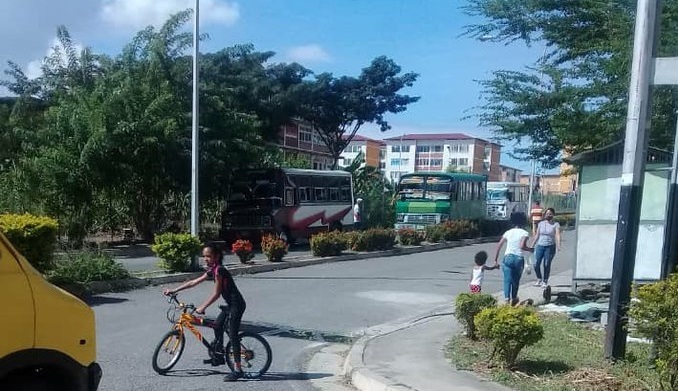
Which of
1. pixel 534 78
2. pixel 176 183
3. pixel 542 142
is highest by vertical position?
pixel 534 78

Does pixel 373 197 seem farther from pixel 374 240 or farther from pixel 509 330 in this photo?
pixel 509 330

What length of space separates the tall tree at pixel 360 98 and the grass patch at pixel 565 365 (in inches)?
1223

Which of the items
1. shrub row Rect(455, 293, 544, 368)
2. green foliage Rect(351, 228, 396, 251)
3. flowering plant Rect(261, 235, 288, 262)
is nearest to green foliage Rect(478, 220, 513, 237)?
green foliage Rect(351, 228, 396, 251)

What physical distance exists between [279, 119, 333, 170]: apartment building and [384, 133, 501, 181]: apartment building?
1359 inches

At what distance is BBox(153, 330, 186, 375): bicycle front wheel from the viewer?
742 cm

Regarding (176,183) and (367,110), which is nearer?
(176,183)

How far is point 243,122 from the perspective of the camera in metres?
25.6

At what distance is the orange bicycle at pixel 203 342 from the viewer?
7.45 metres

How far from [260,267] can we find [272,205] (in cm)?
666

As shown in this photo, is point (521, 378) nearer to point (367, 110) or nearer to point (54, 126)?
point (54, 126)

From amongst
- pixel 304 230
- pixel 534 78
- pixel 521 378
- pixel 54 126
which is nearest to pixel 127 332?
pixel 521 378

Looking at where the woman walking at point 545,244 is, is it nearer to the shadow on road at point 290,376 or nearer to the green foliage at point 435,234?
the shadow on road at point 290,376

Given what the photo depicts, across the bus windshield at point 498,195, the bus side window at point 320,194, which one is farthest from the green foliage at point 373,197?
the bus windshield at point 498,195

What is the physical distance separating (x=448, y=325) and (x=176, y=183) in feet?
49.9
